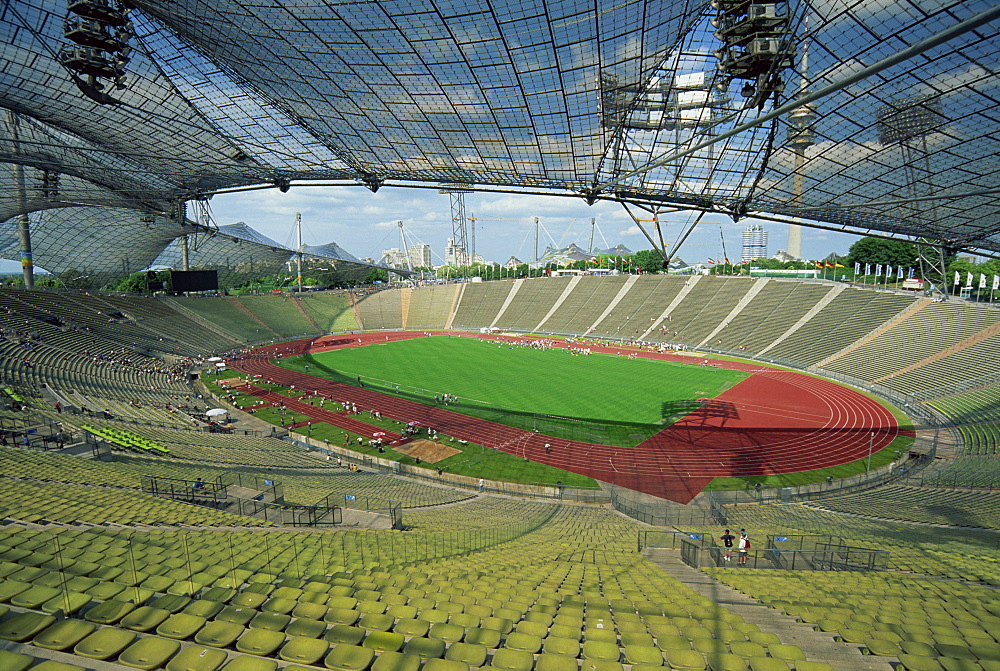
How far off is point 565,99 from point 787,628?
19606 mm

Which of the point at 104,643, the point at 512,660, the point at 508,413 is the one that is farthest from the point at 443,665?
the point at 508,413

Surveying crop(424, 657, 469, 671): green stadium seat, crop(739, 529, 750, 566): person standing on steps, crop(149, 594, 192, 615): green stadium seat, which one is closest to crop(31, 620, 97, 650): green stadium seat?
crop(149, 594, 192, 615): green stadium seat

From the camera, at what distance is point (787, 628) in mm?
9273

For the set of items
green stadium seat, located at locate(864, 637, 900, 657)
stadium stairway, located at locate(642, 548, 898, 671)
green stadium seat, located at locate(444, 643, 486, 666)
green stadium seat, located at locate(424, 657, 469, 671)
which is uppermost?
green stadium seat, located at locate(424, 657, 469, 671)

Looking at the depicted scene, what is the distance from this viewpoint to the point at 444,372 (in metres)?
58.7

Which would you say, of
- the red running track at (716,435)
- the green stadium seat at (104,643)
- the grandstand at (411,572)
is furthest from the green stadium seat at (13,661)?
the red running track at (716,435)

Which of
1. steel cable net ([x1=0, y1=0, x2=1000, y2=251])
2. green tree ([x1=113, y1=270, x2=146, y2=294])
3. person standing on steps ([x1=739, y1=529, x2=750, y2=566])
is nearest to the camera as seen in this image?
person standing on steps ([x1=739, y1=529, x2=750, y2=566])

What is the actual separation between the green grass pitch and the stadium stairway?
22.7 metres

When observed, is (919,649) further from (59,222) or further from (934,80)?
(59,222)

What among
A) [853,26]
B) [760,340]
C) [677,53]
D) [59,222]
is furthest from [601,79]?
[59,222]

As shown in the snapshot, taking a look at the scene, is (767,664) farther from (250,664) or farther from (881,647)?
(250,664)

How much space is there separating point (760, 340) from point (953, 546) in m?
53.1

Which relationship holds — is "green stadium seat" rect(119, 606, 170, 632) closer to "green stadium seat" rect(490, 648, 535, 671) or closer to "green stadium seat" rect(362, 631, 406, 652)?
"green stadium seat" rect(362, 631, 406, 652)

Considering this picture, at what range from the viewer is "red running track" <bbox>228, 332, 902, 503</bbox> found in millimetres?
31156
